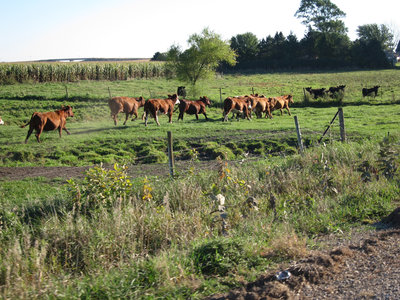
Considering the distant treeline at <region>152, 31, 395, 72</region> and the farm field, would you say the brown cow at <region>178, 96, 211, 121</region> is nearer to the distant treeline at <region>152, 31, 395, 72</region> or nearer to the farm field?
the farm field

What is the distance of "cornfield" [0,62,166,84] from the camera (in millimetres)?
39375

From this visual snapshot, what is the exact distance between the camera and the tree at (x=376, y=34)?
76.7 m

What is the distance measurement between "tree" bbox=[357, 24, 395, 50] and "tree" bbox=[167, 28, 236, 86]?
46.3 metres

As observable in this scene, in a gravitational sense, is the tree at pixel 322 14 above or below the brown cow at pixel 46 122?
above

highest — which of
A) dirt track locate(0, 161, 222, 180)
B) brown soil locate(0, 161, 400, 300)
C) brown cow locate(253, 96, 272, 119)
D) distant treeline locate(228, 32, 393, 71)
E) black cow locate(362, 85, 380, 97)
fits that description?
distant treeline locate(228, 32, 393, 71)

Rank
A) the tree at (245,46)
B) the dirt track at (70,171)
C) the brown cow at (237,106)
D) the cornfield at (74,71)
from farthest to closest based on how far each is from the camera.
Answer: the tree at (245,46), the cornfield at (74,71), the brown cow at (237,106), the dirt track at (70,171)

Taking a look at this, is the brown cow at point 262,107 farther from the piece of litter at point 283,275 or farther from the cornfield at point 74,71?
→ the cornfield at point 74,71

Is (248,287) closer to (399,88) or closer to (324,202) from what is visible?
(324,202)

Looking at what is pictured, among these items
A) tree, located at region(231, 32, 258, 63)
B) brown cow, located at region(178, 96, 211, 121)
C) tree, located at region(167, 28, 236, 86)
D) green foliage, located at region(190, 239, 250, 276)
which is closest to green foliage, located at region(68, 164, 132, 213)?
green foliage, located at region(190, 239, 250, 276)

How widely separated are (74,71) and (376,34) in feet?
206

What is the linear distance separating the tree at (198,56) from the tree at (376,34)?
46.3 meters

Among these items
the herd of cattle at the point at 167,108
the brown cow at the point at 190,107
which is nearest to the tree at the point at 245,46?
the herd of cattle at the point at 167,108

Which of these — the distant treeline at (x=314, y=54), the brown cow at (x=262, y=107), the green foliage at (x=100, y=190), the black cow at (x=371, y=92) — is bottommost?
the green foliage at (x=100, y=190)

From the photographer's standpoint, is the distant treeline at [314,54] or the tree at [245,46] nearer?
the distant treeline at [314,54]
